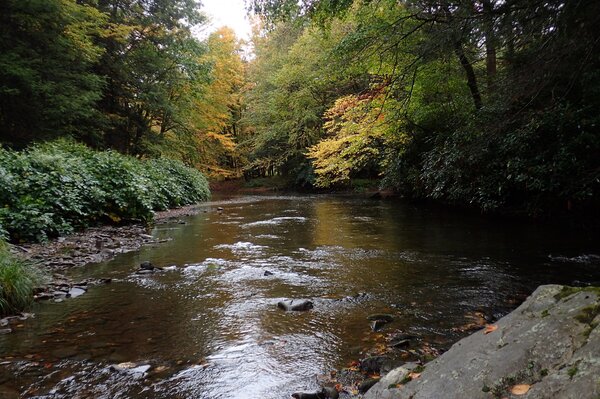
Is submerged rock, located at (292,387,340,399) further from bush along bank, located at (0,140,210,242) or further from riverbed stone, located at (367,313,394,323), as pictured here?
bush along bank, located at (0,140,210,242)

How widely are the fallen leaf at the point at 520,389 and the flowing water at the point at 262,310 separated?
1397 mm

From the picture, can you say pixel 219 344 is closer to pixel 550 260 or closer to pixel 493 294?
pixel 493 294

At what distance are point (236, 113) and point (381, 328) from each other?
36.6m

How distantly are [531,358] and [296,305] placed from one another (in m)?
2.61

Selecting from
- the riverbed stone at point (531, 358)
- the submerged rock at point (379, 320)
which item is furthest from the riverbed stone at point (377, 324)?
the riverbed stone at point (531, 358)

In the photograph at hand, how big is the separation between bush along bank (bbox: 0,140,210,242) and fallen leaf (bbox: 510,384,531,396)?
6.98 meters

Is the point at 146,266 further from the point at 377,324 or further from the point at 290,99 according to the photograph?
the point at 290,99

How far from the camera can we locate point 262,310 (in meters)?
4.00

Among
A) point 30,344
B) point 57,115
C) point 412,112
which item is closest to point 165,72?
point 57,115

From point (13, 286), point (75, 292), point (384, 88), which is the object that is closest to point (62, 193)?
point (75, 292)

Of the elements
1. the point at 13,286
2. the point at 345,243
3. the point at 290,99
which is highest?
the point at 290,99

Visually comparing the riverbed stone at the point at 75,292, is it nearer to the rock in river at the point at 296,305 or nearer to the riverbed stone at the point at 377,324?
the rock in river at the point at 296,305

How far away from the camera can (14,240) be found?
6605 mm

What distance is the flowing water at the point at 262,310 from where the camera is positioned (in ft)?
8.96
